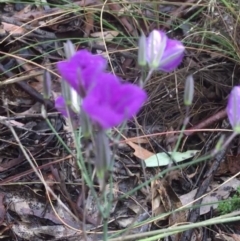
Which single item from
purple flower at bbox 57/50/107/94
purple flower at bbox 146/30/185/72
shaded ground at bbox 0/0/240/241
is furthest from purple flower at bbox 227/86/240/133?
shaded ground at bbox 0/0/240/241

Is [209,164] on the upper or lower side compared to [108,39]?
lower

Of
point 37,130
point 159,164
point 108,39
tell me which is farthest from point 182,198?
point 108,39

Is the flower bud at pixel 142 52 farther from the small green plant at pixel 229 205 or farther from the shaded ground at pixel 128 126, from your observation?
the small green plant at pixel 229 205

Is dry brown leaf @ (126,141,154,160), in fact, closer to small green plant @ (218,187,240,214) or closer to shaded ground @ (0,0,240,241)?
shaded ground @ (0,0,240,241)

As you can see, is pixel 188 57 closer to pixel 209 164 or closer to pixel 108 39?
pixel 108 39

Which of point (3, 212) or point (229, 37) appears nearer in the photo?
point (3, 212)

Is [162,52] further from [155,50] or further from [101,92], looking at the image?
[101,92]

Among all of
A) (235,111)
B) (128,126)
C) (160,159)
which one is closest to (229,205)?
(160,159)
